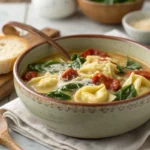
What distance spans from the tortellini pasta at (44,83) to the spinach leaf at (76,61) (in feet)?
0.55

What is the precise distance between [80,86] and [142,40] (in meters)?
1.25

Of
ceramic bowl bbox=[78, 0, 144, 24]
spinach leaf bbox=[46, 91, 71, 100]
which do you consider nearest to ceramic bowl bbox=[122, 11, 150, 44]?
ceramic bowl bbox=[78, 0, 144, 24]

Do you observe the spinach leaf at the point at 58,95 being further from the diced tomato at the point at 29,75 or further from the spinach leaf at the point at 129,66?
the spinach leaf at the point at 129,66

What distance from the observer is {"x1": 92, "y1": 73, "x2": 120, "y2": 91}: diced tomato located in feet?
7.65

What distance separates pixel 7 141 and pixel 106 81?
0.59 metres

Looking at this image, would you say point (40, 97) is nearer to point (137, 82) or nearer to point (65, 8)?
point (137, 82)

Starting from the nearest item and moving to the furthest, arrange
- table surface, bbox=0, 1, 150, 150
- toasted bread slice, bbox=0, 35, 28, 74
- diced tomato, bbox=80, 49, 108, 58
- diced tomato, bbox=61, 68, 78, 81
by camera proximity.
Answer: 1. diced tomato, bbox=61, 68, 78, 81
2. diced tomato, bbox=80, 49, 108, 58
3. toasted bread slice, bbox=0, 35, 28, 74
4. table surface, bbox=0, 1, 150, 150

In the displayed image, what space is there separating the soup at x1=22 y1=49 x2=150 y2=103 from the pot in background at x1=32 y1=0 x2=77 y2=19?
1225mm

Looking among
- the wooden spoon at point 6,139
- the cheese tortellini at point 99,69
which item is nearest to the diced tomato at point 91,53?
the cheese tortellini at point 99,69

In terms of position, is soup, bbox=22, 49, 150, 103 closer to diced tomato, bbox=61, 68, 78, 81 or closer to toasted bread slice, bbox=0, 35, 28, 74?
diced tomato, bbox=61, 68, 78, 81

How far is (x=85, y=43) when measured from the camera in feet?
9.39

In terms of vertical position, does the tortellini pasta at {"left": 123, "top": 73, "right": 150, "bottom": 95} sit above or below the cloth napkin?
above

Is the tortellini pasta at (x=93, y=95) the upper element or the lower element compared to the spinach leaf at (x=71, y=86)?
upper

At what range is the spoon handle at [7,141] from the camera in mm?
2248
